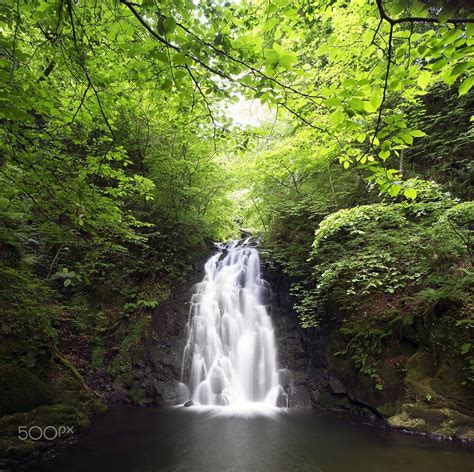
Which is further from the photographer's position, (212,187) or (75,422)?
(212,187)

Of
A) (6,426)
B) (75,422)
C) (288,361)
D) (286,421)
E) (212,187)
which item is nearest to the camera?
(6,426)

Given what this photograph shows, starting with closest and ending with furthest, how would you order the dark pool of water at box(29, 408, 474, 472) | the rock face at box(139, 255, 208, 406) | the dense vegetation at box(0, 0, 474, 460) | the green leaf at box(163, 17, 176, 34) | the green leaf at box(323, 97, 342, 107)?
the green leaf at box(163, 17, 176, 34), the green leaf at box(323, 97, 342, 107), the dense vegetation at box(0, 0, 474, 460), the dark pool of water at box(29, 408, 474, 472), the rock face at box(139, 255, 208, 406)

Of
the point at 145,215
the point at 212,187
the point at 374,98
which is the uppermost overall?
the point at 212,187

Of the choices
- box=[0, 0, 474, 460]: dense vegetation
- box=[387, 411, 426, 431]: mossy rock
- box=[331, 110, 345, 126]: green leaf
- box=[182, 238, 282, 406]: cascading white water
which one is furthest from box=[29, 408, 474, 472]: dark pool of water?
box=[331, 110, 345, 126]: green leaf

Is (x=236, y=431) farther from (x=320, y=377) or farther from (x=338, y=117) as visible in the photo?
(x=338, y=117)

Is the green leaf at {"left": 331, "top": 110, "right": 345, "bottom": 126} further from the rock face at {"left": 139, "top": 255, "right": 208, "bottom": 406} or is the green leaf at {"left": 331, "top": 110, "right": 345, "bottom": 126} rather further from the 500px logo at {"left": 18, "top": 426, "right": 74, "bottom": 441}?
the rock face at {"left": 139, "top": 255, "right": 208, "bottom": 406}

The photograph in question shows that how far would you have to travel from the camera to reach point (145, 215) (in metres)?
11.7

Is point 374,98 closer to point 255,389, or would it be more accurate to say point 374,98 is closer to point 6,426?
point 6,426

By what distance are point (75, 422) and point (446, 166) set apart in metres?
10.4

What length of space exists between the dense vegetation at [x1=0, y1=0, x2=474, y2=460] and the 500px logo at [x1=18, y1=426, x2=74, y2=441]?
20 centimetres

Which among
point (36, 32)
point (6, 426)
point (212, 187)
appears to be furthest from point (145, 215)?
point (6, 426)

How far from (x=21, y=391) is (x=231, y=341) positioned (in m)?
5.32

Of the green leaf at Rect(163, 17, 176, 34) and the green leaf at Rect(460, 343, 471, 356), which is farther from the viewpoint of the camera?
the green leaf at Rect(460, 343, 471, 356)

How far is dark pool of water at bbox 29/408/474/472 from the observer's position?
4.79 meters
